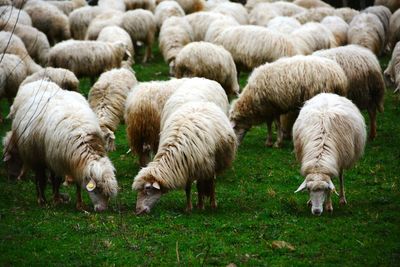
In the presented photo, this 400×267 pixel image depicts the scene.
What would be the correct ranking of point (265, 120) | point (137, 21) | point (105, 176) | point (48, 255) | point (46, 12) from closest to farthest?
point (48, 255), point (105, 176), point (265, 120), point (137, 21), point (46, 12)

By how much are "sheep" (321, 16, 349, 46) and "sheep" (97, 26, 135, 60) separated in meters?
6.66

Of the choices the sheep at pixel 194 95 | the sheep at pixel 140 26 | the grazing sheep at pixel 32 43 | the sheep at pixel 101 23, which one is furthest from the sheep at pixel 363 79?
the sheep at pixel 101 23

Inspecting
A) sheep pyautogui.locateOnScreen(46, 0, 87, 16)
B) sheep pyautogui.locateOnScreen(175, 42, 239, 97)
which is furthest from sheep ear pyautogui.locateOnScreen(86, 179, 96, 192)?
sheep pyautogui.locateOnScreen(46, 0, 87, 16)

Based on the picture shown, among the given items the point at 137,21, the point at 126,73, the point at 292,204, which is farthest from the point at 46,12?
the point at 292,204

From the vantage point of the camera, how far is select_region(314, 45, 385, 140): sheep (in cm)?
1416

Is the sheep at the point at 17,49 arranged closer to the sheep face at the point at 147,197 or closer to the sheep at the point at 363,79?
the sheep at the point at 363,79

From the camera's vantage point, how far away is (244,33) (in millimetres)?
18328

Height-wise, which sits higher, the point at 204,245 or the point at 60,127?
the point at 60,127

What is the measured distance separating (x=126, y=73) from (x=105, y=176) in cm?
575

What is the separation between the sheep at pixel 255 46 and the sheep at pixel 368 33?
3.24m

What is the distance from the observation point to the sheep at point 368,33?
66.4 feet

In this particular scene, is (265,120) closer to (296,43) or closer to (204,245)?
(296,43)

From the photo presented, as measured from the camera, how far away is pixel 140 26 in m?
23.0

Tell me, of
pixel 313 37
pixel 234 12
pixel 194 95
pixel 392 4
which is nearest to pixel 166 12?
pixel 234 12
